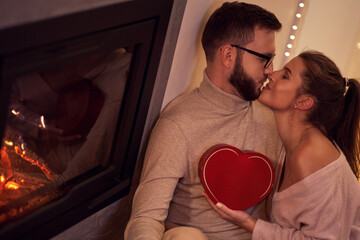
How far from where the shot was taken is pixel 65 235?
1497mm

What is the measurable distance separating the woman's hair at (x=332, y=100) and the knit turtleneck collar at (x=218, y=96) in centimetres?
24

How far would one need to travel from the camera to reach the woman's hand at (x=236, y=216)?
164 centimetres

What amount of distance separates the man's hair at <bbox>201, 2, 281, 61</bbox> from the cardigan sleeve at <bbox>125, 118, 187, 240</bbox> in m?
0.34

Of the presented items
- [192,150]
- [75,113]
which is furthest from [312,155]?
[75,113]

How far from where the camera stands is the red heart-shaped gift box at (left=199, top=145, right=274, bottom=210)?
1630 mm

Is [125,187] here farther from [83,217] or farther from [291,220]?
[291,220]

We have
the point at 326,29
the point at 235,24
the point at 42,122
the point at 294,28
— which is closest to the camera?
the point at 42,122

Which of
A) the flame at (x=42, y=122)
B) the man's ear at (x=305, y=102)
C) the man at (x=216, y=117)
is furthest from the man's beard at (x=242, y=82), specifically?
the flame at (x=42, y=122)

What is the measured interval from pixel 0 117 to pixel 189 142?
0.72m

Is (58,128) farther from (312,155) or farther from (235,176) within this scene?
(312,155)

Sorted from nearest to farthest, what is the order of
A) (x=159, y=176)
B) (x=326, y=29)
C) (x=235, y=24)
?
(x=159, y=176)
(x=235, y=24)
(x=326, y=29)

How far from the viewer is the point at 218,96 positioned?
66.6 inches

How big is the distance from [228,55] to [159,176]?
1.62ft

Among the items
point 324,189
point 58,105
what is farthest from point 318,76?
point 58,105
